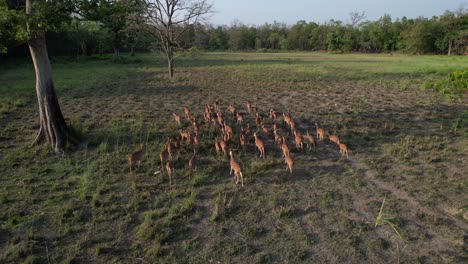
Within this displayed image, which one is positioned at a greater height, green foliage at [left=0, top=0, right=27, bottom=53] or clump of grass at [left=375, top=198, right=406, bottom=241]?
green foliage at [left=0, top=0, right=27, bottom=53]

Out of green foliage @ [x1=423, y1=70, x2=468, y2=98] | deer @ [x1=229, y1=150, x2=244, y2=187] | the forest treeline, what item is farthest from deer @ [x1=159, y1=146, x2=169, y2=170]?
the forest treeline

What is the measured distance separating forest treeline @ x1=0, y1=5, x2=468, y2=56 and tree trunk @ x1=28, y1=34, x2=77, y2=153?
3042 centimetres

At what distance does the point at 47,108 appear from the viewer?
30.0ft

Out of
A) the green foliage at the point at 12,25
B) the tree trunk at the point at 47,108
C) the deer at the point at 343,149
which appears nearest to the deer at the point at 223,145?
the deer at the point at 343,149

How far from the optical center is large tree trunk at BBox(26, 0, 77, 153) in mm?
8820

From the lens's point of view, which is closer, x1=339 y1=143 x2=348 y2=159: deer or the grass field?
the grass field

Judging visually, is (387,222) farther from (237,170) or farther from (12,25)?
(12,25)

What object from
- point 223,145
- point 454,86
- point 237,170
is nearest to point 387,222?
point 237,170

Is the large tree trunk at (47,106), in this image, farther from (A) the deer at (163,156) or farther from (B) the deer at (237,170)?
(B) the deer at (237,170)

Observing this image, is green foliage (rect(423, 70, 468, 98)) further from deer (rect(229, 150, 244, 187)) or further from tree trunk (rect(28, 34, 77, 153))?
tree trunk (rect(28, 34, 77, 153))

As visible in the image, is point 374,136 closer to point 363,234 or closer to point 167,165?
point 363,234

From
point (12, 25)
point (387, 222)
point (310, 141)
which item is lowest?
point (387, 222)

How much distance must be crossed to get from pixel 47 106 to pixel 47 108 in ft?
0.18

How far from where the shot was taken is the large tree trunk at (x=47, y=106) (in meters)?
8.82
